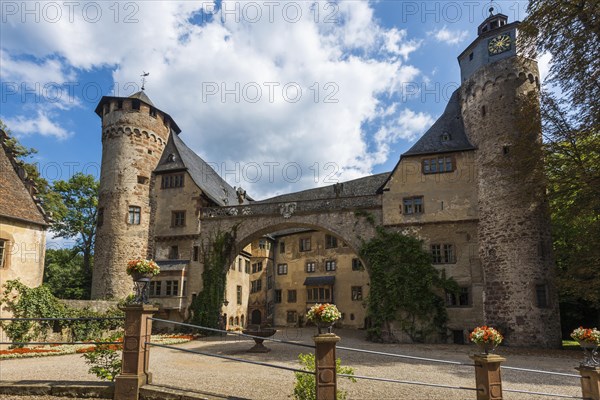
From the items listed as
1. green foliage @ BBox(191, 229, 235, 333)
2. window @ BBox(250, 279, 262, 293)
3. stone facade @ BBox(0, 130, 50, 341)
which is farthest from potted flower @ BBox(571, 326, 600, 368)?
window @ BBox(250, 279, 262, 293)

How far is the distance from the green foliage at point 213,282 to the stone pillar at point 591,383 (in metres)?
23.5

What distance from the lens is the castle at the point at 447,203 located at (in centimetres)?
2217

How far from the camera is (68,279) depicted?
37281 mm

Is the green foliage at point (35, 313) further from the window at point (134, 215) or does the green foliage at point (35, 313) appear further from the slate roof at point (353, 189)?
the slate roof at point (353, 189)

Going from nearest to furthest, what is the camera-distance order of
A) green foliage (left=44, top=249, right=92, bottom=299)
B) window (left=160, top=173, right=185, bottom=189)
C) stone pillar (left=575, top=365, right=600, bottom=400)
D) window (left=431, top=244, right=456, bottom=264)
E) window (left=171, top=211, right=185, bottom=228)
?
stone pillar (left=575, top=365, right=600, bottom=400), window (left=431, top=244, right=456, bottom=264), window (left=171, top=211, right=185, bottom=228), window (left=160, top=173, right=185, bottom=189), green foliage (left=44, top=249, right=92, bottom=299)

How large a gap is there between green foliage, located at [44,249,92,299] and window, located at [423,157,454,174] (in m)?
29.6

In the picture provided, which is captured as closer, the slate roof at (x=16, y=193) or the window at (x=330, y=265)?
the slate roof at (x=16, y=193)

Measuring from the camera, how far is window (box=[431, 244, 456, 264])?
24.5 metres

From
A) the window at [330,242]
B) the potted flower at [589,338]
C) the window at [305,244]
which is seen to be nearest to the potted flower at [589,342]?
the potted flower at [589,338]

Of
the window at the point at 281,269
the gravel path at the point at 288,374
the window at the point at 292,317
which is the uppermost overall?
the window at the point at 281,269

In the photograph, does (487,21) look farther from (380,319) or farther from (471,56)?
(380,319)

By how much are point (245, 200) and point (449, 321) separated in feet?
81.5

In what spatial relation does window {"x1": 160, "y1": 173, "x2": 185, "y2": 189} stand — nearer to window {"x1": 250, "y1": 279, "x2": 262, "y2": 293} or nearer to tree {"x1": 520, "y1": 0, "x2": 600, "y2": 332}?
window {"x1": 250, "y1": 279, "x2": 262, "y2": 293}

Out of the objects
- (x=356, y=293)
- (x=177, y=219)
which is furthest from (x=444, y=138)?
(x=177, y=219)
